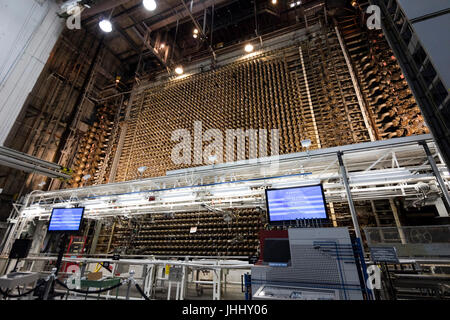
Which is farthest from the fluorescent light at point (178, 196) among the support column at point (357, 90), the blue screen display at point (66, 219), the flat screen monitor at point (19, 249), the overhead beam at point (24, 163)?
the support column at point (357, 90)

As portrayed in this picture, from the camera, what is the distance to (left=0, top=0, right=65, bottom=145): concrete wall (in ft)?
20.9

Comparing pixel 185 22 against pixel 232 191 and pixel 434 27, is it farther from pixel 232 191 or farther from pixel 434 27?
pixel 434 27

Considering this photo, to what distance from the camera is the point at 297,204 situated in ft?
11.2

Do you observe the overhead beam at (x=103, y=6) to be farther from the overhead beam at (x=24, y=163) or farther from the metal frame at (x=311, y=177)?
the metal frame at (x=311, y=177)

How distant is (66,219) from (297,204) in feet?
18.8

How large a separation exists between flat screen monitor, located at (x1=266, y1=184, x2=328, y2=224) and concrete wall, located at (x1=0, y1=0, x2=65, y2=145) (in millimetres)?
8345

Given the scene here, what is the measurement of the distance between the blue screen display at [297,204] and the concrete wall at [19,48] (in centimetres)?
835

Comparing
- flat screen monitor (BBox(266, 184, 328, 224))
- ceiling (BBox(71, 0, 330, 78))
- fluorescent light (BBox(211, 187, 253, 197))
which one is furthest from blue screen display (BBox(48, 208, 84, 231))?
ceiling (BBox(71, 0, 330, 78))

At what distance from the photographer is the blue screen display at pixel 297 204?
3311 millimetres

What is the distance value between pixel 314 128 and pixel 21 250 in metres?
9.20

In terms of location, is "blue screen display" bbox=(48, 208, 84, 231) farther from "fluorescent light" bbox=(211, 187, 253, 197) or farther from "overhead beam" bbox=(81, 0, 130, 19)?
"overhead beam" bbox=(81, 0, 130, 19)
